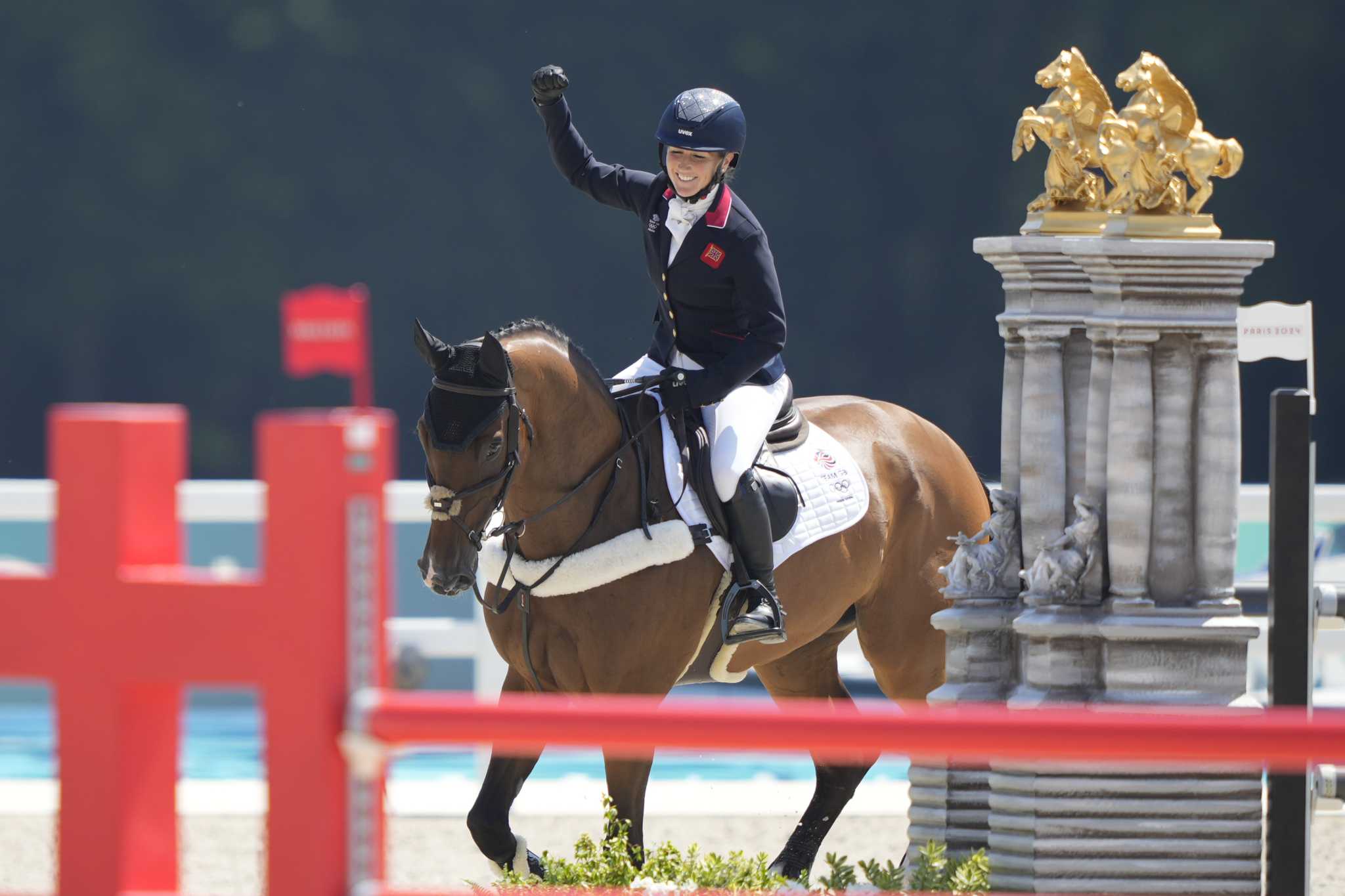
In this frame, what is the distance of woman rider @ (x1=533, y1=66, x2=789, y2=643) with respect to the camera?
5418 millimetres

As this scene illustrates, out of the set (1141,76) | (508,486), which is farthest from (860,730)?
(1141,76)

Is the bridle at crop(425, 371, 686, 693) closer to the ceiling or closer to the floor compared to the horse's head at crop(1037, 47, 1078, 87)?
closer to the floor

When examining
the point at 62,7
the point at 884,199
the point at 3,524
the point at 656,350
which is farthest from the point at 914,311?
the point at 656,350

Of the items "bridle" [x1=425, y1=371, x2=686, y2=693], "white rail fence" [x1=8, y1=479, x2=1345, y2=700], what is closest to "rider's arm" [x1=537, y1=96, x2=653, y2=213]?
"bridle" [x1=425, y1=371, x2=686, y2=693]

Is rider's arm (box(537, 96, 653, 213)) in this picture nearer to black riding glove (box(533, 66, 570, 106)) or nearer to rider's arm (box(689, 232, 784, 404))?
Answer: black riding glove (box(533, 66, 570, 106))

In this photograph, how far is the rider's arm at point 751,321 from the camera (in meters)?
5.38

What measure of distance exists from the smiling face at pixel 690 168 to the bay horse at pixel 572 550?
22.3 inches

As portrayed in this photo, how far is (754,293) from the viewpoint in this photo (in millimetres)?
5523

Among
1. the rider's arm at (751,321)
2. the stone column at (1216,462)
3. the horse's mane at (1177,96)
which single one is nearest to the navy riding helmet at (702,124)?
the rider's arm at (751,321)

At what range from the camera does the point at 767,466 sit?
18.6ft

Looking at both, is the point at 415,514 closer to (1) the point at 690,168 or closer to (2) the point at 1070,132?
(1) the point at 690,168

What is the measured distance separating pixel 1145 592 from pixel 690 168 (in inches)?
65.6

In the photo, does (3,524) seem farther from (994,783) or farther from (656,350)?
(994,783)

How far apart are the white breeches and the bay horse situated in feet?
0.53
